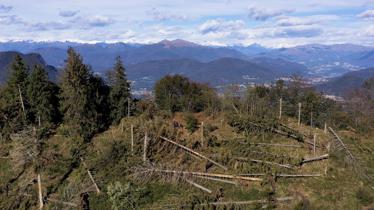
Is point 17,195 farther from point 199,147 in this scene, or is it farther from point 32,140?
point 199,147

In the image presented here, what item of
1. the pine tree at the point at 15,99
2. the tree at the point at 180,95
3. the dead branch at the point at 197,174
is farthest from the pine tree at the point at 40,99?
the dead branch at the point at 197,174

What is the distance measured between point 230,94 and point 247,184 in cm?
1876

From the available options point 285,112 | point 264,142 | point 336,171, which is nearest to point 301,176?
point 336,171

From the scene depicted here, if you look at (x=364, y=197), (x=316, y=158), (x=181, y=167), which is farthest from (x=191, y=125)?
(x=364, y=197)

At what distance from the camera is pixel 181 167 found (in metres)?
20.7

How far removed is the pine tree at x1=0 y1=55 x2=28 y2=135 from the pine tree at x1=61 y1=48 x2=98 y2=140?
369cm

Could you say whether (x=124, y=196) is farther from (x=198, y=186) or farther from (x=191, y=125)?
(x=191, y=125)

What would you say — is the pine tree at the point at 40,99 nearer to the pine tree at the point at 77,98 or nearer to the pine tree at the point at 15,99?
the pine tree at the point at 15,99

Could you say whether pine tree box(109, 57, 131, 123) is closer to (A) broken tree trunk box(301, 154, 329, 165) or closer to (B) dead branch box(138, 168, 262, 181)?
(B) dead branch box(138, 168, 262, 181)

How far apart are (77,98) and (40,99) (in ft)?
12.2

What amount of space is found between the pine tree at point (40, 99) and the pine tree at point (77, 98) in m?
2.16

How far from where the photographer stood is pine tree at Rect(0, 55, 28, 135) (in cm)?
2708

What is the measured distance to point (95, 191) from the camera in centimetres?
1992

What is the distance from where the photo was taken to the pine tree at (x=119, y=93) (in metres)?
28.1
